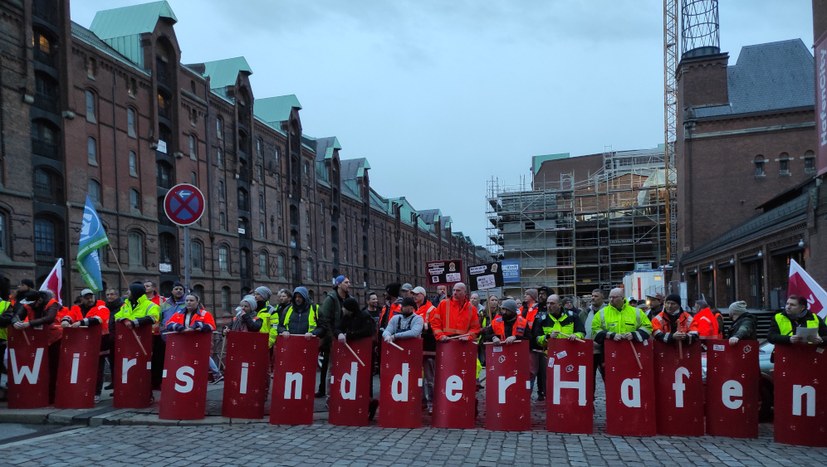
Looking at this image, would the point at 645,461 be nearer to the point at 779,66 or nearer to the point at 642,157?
the point at 779,66

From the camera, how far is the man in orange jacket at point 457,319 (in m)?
9.73

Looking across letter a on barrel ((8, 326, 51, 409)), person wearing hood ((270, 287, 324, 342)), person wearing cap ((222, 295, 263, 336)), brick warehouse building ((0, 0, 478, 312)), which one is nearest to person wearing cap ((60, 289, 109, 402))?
letter a on barrel ((8, 326, 51, 409))

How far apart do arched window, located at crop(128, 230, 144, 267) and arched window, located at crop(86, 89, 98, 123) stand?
6054 millimetres

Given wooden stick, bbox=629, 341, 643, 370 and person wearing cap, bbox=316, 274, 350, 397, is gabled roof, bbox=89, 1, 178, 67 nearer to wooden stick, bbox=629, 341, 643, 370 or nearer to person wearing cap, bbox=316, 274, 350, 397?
person wearing cap, bbox=316, 274, 350, 397

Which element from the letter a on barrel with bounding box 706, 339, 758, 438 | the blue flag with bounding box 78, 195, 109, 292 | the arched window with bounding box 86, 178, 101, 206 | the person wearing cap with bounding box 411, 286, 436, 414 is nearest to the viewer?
the letter a on barrel with bounding box 706, 339, 758, 438

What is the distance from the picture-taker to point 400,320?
9406 millimetres

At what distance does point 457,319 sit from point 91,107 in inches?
1182

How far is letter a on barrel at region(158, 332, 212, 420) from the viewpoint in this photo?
9.09 m

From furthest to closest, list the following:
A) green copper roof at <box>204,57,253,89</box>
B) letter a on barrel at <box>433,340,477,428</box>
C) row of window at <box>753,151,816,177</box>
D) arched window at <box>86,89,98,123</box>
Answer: green copper roof at <box>204,57,253,89</box> < row of window at <box>753,151,816,177</box> < arched window at <box>86,89,98,123</box> < letter a on barrel at <box>433,340,477,428</box>

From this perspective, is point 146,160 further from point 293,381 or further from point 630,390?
point 630,390

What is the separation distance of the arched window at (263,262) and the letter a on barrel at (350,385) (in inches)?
A: 1614

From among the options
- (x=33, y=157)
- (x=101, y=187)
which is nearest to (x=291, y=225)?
(x=101, y=187)

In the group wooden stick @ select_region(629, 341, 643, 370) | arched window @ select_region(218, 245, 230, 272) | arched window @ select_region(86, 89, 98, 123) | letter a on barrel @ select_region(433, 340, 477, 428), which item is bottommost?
letter a on barrel @ select_region(433, 340, 477, 428)

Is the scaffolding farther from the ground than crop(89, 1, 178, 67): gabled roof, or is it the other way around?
crop(89, 1, 178, 67): gabled roof
